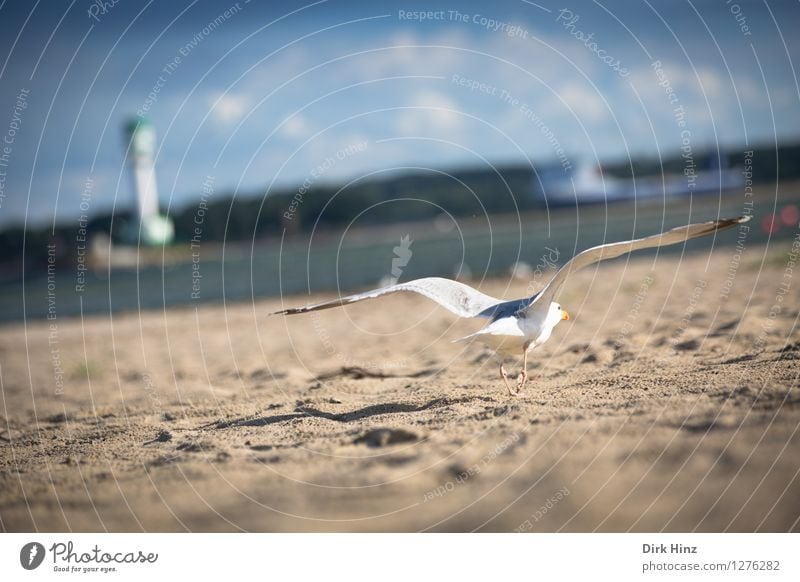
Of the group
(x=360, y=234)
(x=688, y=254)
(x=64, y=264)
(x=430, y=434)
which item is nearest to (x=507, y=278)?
(x=688, y=254)

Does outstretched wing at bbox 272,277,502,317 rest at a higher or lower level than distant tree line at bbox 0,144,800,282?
lower

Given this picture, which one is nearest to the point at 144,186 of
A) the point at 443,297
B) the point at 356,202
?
the point at 356,202

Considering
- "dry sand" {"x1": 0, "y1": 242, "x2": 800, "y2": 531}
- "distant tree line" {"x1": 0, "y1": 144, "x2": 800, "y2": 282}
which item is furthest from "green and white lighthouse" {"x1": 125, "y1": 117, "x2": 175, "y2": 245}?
"dry sand" {"x1": 0, "y1": 242, "x2": 800, "y2": 531}

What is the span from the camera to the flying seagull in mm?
6684

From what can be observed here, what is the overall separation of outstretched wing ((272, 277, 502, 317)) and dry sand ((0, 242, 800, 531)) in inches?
37.5

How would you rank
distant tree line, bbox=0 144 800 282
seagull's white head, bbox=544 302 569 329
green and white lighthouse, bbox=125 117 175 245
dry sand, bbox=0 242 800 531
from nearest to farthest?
1. dry sand, bbox=0 242 800 531
2. seagull's white head, bbox=544 302 569 329
3. distant tree line, bbox=0 144 800 282
4. green and white lighthouse, bbox=125 117 175 245

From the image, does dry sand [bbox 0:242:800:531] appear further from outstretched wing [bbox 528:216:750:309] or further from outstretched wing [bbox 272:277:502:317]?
outstretched wing [bbox 528:216:750:309]

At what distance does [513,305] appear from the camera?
7.38 meters

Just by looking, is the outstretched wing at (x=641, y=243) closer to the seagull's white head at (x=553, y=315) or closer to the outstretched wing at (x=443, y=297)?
the seagull's white head at (x=553, y=315)

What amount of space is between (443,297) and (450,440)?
1802 millimetres

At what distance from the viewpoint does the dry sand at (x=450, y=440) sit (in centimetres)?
570

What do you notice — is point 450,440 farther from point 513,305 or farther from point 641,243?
point 641,243

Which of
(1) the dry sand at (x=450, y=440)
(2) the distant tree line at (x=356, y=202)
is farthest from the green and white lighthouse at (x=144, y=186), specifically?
(1) the dry sand at (x=450, y=440)

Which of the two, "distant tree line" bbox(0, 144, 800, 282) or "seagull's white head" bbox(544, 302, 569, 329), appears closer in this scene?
"seagull's white head" bbox(544, 302, 569, 329)
